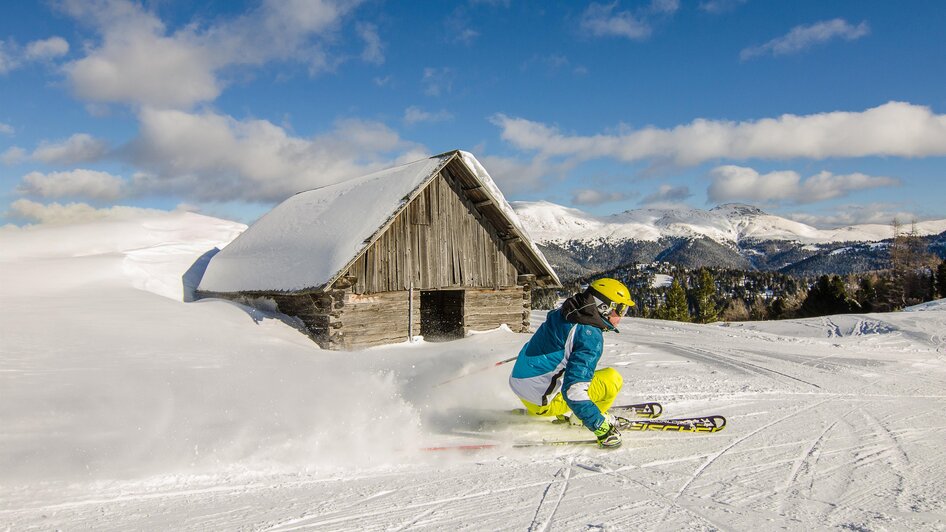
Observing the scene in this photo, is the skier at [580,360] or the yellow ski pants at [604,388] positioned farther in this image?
the yellow ski pants at [604,388]

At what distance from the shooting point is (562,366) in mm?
6359

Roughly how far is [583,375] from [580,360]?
16 cm

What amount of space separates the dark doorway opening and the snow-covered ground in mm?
7304

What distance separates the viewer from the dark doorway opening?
1847cm

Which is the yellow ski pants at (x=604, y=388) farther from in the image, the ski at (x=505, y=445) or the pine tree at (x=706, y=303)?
the pine tree at (x=706, y=303)

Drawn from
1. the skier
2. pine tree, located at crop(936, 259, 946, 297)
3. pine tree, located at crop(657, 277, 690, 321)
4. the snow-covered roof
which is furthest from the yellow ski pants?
pine tree, located at crop(657, 277, 690, 321)

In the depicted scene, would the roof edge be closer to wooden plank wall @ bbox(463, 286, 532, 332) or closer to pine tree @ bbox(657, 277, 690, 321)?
wooden plank wall @ bbox(463, 286, 532, 332)

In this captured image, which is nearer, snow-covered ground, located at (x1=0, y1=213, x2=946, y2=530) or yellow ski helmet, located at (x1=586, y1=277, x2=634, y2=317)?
snow-covered ground, located at (x1=0, y1=213, x2=946, y2=530)

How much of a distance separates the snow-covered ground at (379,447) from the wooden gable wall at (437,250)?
14.4ft

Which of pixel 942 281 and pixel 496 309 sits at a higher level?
pixel 942 281

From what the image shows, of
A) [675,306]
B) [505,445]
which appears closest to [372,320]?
[505,445]

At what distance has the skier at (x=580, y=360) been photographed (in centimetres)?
591

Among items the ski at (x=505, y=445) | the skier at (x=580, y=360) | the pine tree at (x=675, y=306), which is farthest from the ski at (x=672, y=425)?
the pine tree at (x=675, y=306)

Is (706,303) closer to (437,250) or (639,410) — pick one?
(437,250)
